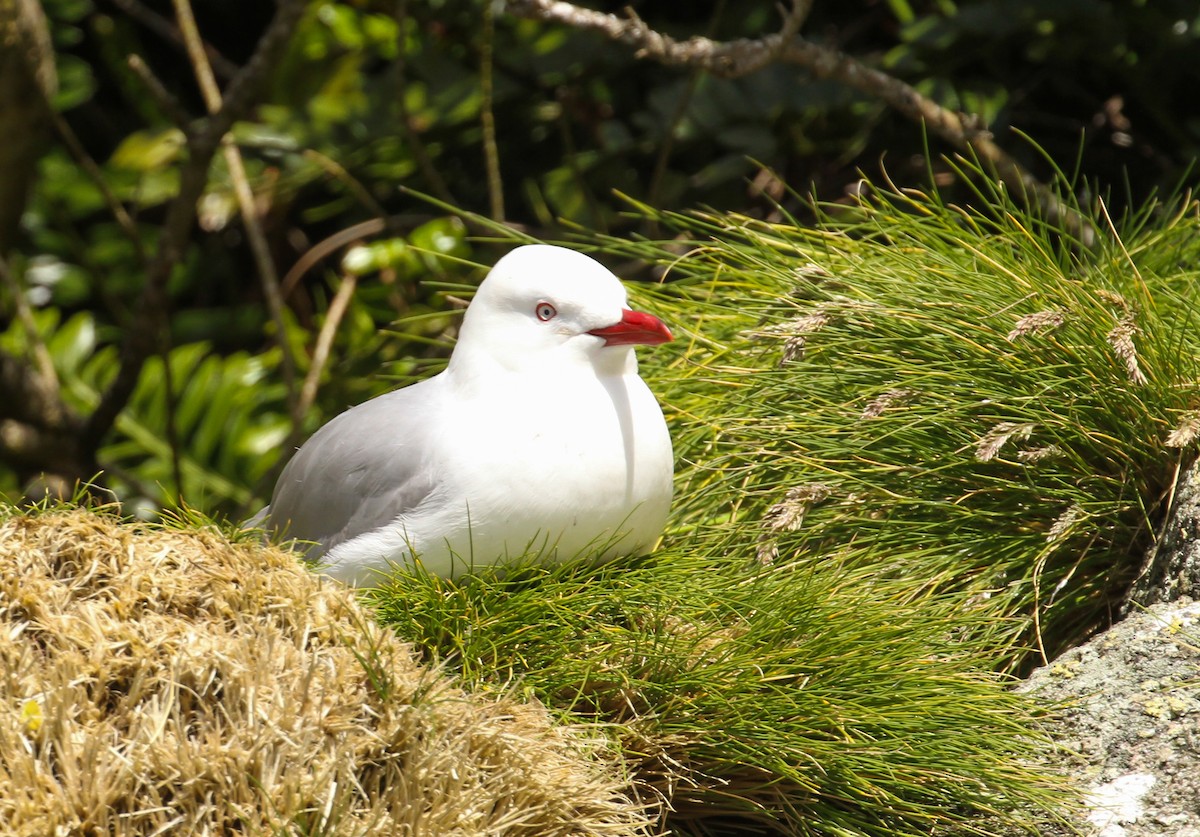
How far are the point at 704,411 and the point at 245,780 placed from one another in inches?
38.6

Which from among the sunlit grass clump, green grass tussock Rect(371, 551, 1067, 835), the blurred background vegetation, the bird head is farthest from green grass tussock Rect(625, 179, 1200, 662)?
the blurred background vegetation

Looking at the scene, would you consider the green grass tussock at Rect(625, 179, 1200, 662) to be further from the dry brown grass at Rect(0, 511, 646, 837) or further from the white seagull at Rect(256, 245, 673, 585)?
the dry brown grass at Rect(0, 511, 646, 837)

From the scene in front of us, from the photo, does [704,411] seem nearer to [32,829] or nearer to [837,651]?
[837,651]

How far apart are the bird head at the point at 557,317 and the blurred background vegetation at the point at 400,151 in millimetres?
751

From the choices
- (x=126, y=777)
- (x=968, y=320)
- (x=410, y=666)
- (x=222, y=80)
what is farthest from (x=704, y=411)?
(x=222, y=80)

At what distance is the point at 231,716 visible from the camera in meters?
1.03

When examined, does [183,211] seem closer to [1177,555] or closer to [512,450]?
[512,450]

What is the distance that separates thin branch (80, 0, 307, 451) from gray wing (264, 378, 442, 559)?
100cm

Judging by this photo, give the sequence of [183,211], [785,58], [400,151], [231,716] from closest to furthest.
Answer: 1. [231,716]
2. [785,58]
3. [183,211]
4. [400,151]

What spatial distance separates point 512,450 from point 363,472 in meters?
0.20

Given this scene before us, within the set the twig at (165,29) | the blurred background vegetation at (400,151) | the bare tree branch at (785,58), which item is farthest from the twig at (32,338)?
the bare tree branch at (785,58)

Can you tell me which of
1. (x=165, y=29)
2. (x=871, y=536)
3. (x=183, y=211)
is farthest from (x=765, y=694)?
(x=165, y=29)

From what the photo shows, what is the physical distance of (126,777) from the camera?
983 millimetres

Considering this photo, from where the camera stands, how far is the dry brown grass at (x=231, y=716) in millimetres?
989
